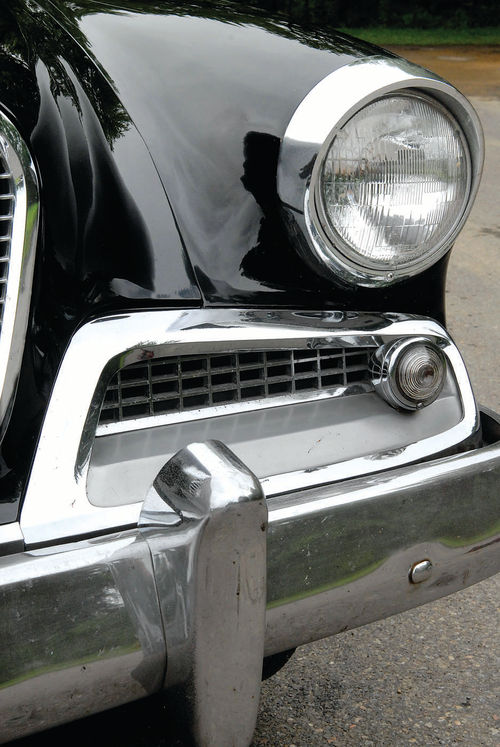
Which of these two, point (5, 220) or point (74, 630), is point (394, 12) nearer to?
point (5, 220)

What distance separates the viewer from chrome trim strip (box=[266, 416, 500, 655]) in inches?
49.6

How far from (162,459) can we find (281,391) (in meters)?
0.25

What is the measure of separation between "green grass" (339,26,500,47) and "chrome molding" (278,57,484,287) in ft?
48.2

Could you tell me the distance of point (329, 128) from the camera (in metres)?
1.33

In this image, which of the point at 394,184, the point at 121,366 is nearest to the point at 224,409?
the point at 121,366

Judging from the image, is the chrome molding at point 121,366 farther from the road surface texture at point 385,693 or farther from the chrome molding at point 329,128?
the road surface texture at point 385,693

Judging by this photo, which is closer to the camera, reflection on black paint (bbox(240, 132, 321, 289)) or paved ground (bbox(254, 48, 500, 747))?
reflection on black paint (bbox(240, 132, 321, 289))

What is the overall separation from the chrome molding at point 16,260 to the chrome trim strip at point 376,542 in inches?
15.2

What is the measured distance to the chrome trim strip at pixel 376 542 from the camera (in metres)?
1.26

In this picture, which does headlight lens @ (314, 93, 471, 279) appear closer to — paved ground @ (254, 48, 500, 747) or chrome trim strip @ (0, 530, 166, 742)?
chrome trim strip @ (0, 530, 166, 742)

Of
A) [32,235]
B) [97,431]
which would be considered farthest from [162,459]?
[32,235]

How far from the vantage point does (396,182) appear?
1.42 m

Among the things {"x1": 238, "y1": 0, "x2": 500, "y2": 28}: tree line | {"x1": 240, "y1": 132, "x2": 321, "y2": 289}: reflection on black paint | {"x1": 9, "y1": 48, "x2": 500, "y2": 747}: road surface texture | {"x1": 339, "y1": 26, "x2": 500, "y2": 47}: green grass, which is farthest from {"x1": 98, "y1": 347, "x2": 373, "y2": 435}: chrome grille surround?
{"x1": 238, "y1": 0, "x2": 500, "y2": 28}: tree line

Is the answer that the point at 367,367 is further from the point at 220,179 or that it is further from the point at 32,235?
the point at 32,235
